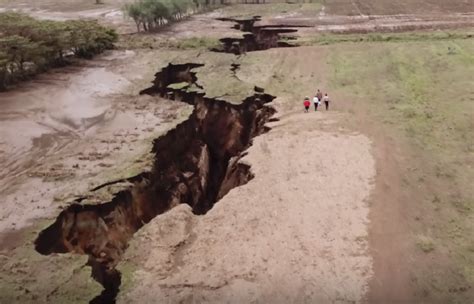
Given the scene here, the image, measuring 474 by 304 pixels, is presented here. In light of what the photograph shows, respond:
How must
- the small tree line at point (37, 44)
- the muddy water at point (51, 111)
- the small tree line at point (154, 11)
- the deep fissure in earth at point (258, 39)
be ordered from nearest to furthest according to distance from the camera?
1. the muddy water at point (51, 111)
2. the small tree line at point (37, 44)
3. the deep fissure in earth at point (258, 39)
4. the small tree line at point (154, 11)

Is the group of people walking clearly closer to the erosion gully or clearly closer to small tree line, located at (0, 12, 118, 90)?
the erosion gully

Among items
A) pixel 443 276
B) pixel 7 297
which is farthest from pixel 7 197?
pixel 443 276

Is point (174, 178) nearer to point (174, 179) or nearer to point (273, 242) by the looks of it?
point (174, 179)

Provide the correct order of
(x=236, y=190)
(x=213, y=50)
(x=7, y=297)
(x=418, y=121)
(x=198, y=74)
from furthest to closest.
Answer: (x=213, y=50) → (x=198, y=74) → (x=418, y=121) → (x=236, y=190) → (x=7, y=297)

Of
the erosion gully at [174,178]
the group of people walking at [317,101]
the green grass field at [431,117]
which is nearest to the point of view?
the green grass field at [431,117]

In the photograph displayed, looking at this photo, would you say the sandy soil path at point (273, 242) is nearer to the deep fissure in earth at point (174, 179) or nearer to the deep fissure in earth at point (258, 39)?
the deep fissure in earth at point (174, 179)

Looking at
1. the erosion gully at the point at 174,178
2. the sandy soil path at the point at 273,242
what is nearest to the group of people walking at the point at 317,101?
the erosion gully at the point at 174,178

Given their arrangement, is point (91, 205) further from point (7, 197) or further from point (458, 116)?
point (458, 116)

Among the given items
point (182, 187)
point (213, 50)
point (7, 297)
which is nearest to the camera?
point (7, 297)
